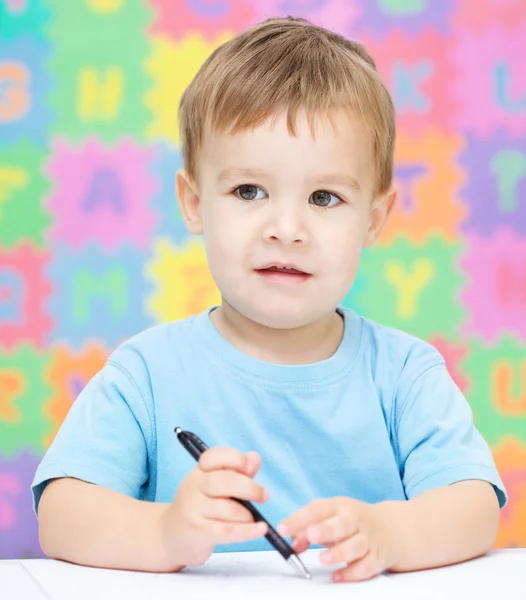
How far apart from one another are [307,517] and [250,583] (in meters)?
0.07

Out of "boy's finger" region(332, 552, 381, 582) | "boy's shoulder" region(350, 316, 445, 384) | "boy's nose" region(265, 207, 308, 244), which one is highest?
"boy's nose" region(265, 207, 308, 244)

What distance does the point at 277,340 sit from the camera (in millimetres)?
1035

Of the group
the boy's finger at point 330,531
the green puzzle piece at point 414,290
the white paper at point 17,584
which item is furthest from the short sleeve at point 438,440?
the green puzzle piece at point 414,290

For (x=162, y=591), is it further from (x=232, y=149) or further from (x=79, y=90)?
(x=79, y=90)

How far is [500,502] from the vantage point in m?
0.92

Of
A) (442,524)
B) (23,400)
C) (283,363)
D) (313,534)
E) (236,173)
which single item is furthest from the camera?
(23,400)

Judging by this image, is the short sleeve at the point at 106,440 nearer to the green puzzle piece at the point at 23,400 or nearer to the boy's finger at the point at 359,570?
the boy's finger at the point at 359,570

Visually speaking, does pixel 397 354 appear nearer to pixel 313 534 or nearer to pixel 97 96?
pixel 313 534

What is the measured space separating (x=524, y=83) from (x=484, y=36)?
0.13 meters

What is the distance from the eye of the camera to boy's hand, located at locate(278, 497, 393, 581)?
0.71 m

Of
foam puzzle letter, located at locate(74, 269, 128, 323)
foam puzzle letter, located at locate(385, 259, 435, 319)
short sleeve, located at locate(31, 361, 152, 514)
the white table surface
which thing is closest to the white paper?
the white table surface

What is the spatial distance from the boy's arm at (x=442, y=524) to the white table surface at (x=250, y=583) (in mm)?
13

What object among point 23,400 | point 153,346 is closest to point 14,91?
point 23,400

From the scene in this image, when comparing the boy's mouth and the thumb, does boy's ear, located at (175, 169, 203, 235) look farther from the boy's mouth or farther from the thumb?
the thumb
